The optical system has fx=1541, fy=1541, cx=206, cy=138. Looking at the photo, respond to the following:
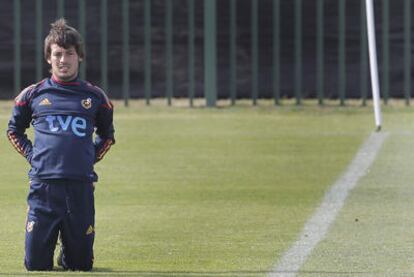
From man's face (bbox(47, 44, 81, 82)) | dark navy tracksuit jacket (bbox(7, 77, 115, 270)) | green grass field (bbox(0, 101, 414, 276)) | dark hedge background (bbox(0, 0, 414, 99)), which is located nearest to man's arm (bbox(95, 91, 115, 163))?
dark navy tracksuit jacket (bbox(7, 77, 115, 270))

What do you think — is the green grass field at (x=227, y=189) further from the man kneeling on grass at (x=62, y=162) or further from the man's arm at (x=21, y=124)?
the man's arm at (x=21, y=124)

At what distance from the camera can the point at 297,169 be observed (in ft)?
49.2

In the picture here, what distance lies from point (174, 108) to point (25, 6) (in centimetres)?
254

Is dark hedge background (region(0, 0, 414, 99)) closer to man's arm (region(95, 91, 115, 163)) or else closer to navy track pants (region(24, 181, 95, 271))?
man's arm (region(95, 91, 115, 163))

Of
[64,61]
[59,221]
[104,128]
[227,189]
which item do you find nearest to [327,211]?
[227,189]

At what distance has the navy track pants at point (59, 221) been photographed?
8891mm

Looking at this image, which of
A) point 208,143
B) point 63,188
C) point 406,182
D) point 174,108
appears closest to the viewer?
point 63,188

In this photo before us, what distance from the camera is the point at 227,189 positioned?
13.6 meters

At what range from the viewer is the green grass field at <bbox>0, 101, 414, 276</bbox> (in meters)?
9.76

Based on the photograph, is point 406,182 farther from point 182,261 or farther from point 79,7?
point 79,7

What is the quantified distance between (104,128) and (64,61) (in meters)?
0.52

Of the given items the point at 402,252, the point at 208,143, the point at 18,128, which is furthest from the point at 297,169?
the point at 18,128

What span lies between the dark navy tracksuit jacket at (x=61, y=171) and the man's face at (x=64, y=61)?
8 cm

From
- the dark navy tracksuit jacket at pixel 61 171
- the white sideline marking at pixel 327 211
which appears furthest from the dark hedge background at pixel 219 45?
the dark navy tracksuit jacket at pixel 61 171
